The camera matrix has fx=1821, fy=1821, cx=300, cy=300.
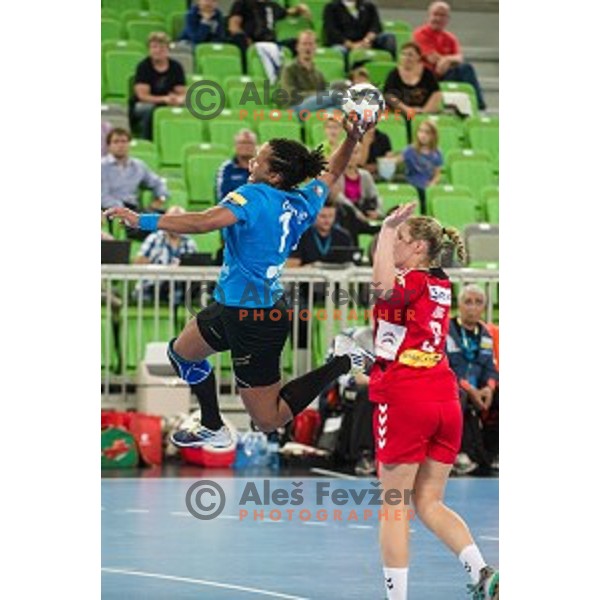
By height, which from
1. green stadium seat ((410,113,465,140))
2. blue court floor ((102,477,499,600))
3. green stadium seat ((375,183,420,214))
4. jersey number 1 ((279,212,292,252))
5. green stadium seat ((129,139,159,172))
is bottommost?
blue court floor ((102,477,499,600))

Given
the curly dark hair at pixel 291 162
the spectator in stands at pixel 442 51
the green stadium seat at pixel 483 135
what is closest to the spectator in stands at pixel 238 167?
the green stadium seat at pixel 483 135

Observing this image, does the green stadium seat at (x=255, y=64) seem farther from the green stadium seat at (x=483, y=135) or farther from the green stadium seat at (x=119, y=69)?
the green stadium seat at (x=483, y=135)

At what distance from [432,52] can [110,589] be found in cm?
965

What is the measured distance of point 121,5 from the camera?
1659cm

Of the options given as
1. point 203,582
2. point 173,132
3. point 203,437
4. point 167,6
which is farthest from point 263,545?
point 167,6

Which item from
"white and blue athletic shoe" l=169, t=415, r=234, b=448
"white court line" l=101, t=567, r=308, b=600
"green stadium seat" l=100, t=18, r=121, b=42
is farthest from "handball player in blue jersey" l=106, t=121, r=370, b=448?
"green stadium seat" l=100, t=18, r=121, b=42

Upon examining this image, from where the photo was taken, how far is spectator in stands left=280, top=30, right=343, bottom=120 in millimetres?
14891

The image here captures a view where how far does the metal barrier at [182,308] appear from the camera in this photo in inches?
501

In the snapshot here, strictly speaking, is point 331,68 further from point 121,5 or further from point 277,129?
point 121,5

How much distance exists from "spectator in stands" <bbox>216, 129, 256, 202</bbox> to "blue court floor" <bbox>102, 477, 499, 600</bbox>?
2.20 meters

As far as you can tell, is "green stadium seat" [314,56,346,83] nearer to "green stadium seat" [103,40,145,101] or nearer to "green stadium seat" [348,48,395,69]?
"green stadium seat" [348,48,395,69]

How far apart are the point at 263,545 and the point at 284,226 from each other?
115 inches

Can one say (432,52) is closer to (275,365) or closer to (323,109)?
(323,109)

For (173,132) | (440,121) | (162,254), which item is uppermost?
(440,121)
